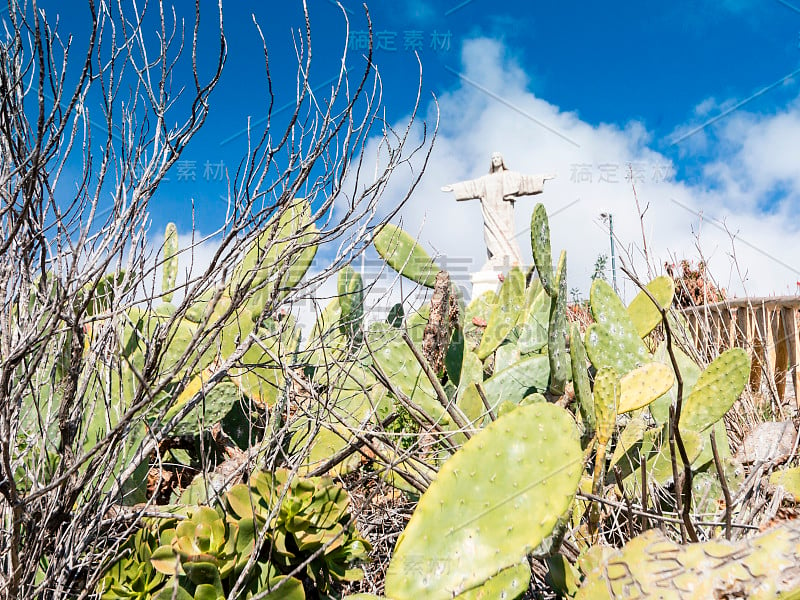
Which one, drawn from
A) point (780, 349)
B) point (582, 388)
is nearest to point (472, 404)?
point (582, 388)

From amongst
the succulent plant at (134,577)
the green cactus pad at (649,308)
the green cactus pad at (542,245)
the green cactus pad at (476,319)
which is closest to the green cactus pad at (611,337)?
the green cactus pad at (542,245)

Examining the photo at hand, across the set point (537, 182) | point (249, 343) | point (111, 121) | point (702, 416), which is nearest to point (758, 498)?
point (702, 416)

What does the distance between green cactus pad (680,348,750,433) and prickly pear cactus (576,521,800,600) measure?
2.14ft

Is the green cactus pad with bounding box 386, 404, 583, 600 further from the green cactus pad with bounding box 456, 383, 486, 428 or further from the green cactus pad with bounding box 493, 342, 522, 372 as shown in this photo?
the green cactus pad with bounding box 493, 342, 522, 372

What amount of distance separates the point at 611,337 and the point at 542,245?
0.98 ft

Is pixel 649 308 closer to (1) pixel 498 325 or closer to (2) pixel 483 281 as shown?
(1) pixel 498 325

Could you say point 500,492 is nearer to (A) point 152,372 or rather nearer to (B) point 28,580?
(A) point 152,372

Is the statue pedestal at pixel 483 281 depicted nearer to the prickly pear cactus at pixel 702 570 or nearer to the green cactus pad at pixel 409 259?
the green cactus pad at pixel 409 259

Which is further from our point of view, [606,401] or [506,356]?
[506,356]

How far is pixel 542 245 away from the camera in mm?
1618

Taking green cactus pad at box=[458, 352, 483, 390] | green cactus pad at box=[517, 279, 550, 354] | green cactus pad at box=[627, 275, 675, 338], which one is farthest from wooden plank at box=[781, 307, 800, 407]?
green cactus pad at box=[458, 352, 483, 390]

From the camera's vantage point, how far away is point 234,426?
5.62 feet

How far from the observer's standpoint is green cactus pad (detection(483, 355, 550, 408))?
1751 millimetres

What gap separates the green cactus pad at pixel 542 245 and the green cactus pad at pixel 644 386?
41 centimetres
